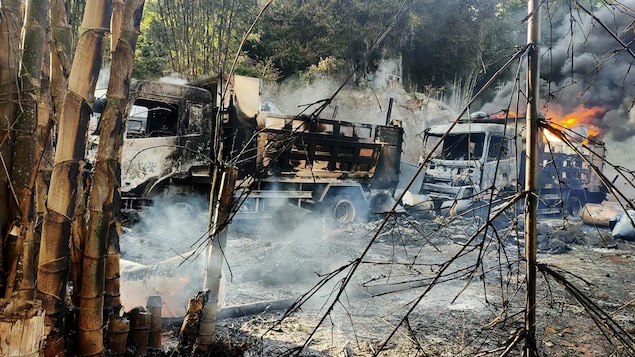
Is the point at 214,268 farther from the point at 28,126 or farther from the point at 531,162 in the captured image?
the point at 531,162

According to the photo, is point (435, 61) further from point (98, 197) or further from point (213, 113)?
point (98, 197)

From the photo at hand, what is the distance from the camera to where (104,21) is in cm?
194

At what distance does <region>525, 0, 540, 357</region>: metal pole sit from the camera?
138 centimetres

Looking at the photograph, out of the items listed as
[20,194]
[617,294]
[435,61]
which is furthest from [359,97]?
[20,194]

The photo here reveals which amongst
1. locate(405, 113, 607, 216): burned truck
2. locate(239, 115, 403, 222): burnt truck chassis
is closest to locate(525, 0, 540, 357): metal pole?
locate(239, 115, 403, 222): burnt truck chassis

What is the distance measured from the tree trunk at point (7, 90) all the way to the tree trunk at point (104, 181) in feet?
1.72

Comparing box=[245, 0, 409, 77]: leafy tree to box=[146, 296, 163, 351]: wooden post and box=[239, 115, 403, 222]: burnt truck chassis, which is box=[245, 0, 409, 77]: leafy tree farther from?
box=[146, 296, 163, 351]: wooden post

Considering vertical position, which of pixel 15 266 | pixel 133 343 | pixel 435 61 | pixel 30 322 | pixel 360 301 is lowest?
pixel 360 301

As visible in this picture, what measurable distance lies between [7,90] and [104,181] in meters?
0.70

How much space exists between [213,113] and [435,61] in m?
16.5

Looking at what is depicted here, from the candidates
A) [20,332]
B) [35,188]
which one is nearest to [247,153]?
[35,188]

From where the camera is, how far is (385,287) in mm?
5816

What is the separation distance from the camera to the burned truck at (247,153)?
7.92 meters

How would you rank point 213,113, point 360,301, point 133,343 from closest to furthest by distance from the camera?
point 133,343, point 360,301, point 213,113
